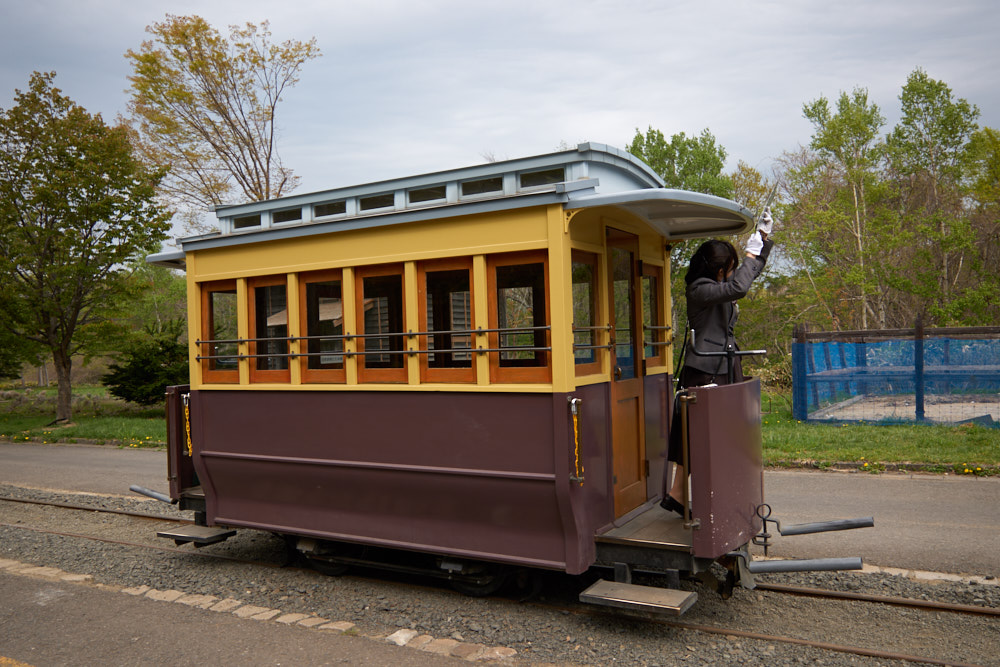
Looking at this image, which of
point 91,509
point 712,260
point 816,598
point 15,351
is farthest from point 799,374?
point 15,351

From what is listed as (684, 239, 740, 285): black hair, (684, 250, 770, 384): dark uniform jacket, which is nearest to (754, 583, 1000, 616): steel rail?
(684, 250, 770, 384): dark uniform jacket

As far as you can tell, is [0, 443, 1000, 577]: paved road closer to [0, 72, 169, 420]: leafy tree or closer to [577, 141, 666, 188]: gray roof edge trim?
[577, 141, 666, 188]: gray roof edge trim

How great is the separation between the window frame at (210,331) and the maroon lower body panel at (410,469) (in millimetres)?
139

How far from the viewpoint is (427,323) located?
547 centimetres

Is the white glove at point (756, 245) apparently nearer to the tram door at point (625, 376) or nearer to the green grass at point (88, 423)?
the tram door at point (625, 376)

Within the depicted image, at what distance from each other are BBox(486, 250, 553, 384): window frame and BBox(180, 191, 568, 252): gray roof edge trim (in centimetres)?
33

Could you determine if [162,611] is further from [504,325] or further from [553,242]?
[553,242]

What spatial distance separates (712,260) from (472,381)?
73.2 inches

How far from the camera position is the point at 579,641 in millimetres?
4734

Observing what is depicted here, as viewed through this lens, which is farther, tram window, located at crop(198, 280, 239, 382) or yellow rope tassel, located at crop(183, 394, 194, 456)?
yellow rope tassel, located at crop(183, 394, 194, 456)

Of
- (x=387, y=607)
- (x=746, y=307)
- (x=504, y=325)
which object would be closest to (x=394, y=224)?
(x=504, y=325)

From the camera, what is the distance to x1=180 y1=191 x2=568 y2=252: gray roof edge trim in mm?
4875

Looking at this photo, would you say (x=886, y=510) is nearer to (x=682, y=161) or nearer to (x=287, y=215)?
(x=287, y=215)

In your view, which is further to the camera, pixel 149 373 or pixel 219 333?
pixel 149 373
